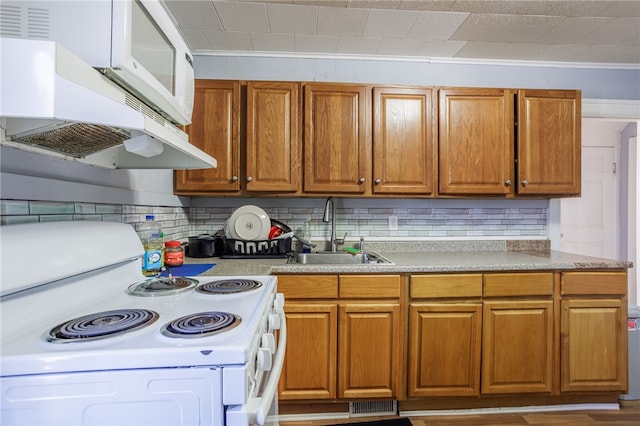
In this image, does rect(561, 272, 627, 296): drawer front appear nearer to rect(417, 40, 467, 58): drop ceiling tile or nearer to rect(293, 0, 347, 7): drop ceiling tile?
rect(417, 40, 467, 58): drop ceiling tile

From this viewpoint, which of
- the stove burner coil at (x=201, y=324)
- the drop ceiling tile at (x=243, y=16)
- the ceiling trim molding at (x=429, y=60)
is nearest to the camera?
the stove burner coil at (x=201, y=324)

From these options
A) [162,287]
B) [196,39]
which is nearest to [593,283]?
[162,287]

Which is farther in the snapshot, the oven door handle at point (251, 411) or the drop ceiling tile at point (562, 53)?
the drop ceiling tile at point (562, 53)

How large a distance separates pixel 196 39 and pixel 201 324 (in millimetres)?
2126

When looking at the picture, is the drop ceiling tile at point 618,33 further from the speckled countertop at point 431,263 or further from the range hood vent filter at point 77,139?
the range hood vent filter at point 77,139

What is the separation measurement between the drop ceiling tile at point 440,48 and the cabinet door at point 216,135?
1370 millimetres

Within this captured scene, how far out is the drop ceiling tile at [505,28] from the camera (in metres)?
1.93

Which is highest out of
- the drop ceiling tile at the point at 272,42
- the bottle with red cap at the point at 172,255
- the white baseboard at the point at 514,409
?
the drop ceiling tile at the point at 272,42

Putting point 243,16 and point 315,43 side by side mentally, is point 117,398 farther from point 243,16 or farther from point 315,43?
point 315,43

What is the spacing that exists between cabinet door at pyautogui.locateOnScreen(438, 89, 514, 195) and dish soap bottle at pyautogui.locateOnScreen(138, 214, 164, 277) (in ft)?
5.83

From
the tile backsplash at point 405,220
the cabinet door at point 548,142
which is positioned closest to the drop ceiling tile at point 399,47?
the cabinet door at point 548,142

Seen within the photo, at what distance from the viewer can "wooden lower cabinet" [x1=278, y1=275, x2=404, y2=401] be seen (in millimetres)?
1771

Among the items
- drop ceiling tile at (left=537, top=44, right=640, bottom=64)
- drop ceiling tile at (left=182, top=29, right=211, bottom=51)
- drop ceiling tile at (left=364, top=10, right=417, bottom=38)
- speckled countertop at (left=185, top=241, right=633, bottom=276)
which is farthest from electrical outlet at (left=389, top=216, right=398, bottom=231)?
drop ceiling tile at (left=182, top=29, right=211, bottom=51)

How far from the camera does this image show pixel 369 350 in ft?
5.86
